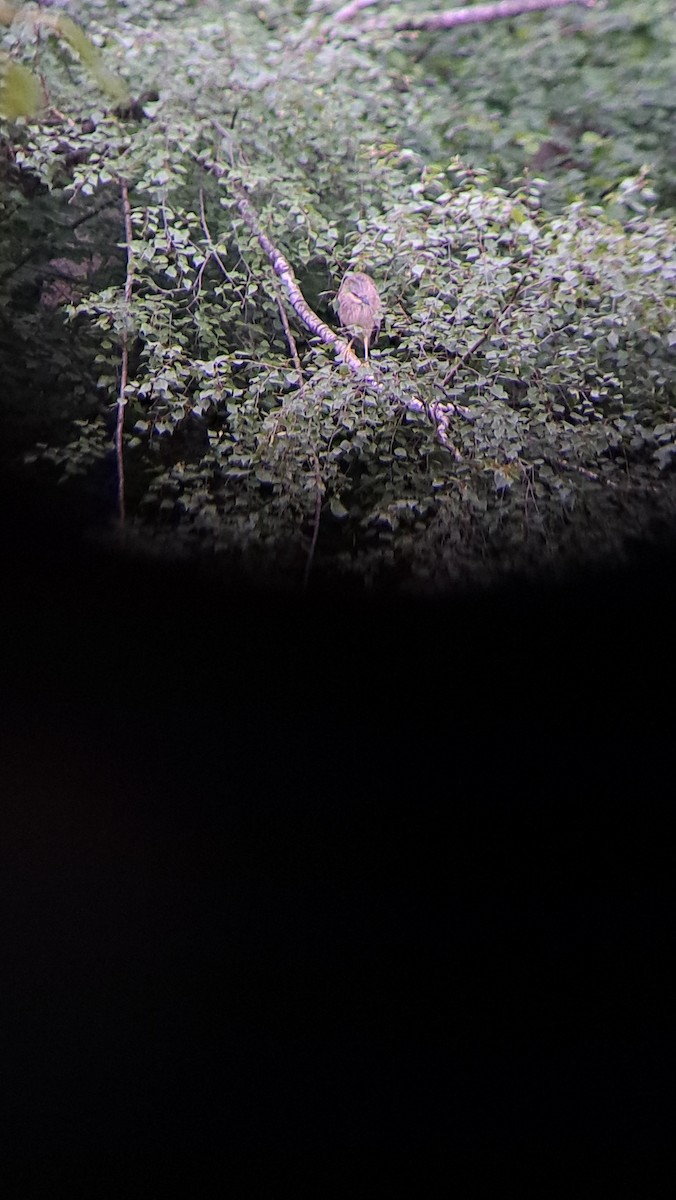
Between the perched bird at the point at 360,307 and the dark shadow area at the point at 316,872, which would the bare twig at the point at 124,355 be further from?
the perched bird at the point at 360,307

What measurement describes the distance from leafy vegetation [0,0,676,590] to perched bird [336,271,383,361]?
2cm

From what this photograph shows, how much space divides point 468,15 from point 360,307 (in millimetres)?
443

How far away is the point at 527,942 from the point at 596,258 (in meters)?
1.03

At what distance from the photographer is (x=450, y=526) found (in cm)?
155

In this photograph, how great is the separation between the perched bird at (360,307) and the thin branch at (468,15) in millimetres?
366

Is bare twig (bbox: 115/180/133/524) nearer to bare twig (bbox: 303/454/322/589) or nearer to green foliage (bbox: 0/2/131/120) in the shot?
green foliage (bbox: 0/2/131/120)

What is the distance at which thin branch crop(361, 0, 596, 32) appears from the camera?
148cm

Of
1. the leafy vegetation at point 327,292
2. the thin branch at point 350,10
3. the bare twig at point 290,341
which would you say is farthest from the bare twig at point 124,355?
the thin branch at point 350,10

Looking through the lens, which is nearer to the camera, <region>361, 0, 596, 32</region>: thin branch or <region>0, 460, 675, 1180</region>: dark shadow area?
<region>361, 0, 596, 32</region>: thin branch

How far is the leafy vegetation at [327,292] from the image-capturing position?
1507mm

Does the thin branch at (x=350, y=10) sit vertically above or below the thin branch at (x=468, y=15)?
above

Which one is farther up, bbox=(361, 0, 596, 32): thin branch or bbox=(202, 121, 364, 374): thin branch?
bbox=(361, 0, 596, 32): thin branch

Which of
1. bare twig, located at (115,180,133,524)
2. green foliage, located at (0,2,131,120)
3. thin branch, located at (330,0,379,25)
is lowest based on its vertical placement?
bare twig, located at (115,180,133,524)

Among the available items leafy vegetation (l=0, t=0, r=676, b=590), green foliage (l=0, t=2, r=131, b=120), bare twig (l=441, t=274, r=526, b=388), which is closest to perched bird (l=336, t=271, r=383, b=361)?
leafy vegetation (l=0, t=0, r=676, b=590)
